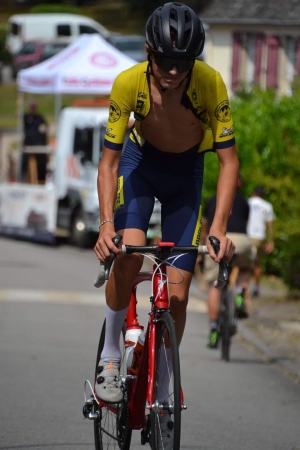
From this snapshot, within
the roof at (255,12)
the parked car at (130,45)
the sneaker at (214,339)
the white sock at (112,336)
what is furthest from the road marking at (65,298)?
the parked car at (130,45)

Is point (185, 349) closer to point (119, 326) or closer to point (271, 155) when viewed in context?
point (119, 326)

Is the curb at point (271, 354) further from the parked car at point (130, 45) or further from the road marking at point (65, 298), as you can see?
the parked car at point (130, 45)

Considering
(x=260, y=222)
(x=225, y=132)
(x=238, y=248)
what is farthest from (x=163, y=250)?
(x=260, y=222)

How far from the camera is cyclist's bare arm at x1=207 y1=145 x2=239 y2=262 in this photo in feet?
16.7

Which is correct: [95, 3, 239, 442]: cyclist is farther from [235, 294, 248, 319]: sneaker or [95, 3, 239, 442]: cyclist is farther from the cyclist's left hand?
[235, 294, 248, 319]: sneaker

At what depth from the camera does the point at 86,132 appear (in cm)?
2106

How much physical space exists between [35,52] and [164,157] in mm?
42873

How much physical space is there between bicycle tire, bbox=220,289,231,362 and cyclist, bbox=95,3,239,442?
4986 mm

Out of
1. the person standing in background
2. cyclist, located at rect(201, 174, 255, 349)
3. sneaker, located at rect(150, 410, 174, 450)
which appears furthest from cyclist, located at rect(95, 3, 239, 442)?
the person standing in background

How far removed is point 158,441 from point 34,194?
17575 mm

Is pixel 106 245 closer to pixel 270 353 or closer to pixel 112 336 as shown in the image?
pixel 112 336

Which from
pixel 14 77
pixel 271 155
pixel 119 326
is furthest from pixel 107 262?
pixel 14 77

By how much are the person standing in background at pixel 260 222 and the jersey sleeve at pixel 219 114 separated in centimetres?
1051

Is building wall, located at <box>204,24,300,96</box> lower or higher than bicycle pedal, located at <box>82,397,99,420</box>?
lower
